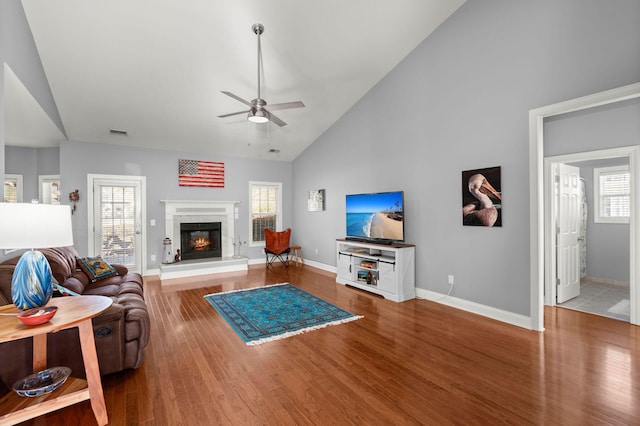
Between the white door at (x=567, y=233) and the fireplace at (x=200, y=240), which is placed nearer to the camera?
the white door at (x=567, y=233)

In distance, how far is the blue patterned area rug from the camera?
3242 mm

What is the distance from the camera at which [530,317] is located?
3240mm

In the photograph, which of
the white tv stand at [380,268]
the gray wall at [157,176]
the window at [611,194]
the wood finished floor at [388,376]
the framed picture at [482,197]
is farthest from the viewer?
the gray wall at [157,176]

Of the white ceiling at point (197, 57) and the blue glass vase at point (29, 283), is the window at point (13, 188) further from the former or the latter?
the blue glass vase at point (29, 283)

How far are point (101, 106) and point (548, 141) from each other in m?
6.72

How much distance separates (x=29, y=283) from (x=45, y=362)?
0.70 metres

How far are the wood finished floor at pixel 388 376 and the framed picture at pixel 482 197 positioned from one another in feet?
3.99

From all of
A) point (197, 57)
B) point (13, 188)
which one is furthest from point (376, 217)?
point (13, 188)

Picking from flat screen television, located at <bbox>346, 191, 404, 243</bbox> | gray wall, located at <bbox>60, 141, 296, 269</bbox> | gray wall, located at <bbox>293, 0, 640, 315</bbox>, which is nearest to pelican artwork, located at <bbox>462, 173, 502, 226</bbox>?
gray wall, located at <bbox>293, 0, 640, 315</bbox>

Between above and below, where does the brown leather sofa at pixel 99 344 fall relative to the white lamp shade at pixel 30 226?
below

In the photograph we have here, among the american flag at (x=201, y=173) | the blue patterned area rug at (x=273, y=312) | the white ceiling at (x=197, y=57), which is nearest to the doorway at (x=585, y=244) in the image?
the white ceiling at (x=197, y=57)

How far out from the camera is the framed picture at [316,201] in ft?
22.2

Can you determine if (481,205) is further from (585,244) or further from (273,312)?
(585,244)

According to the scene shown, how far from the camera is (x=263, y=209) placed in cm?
767
